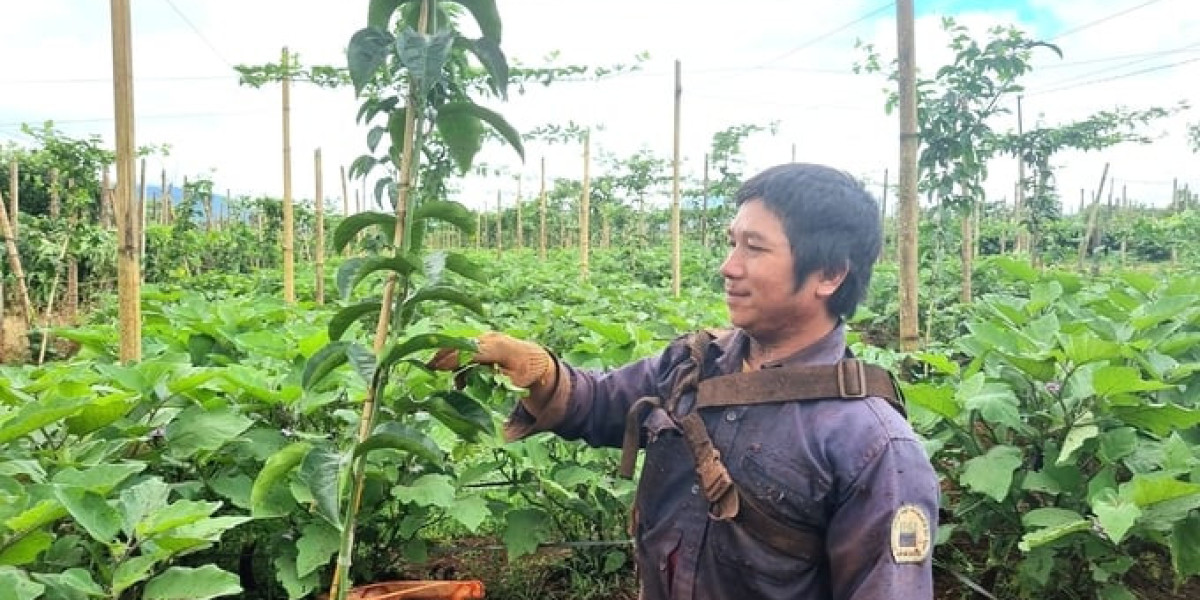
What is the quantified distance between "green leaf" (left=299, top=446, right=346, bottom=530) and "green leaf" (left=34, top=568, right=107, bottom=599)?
0.55m

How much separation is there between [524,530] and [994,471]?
1586 millimetres

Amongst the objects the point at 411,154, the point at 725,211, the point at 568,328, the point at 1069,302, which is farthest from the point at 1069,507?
the point at 725,211

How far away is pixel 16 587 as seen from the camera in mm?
1588

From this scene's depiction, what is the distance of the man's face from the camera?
1.71 meters

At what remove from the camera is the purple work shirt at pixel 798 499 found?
1.52m

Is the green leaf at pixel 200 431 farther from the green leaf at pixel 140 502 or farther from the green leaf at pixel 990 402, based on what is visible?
the green leaf at pixel 990 402

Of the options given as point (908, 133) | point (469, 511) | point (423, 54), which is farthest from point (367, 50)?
point (908, 133)

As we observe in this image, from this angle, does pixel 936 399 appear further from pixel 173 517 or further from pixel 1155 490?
pixel 173 517

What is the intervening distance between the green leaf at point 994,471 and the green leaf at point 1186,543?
1.54ft

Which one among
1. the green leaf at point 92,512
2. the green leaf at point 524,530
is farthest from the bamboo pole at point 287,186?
the green leaf at point 92,512

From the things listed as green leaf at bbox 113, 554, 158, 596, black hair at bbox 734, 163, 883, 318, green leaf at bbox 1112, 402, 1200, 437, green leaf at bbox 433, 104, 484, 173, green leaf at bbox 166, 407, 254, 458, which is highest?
green leaf at bbox 433, 104, 484, 173

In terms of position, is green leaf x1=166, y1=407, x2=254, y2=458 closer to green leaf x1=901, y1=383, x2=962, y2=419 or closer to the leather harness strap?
the leather harness strap

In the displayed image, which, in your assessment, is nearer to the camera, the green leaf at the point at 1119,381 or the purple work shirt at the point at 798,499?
the purple work shirt at the point at 798,499

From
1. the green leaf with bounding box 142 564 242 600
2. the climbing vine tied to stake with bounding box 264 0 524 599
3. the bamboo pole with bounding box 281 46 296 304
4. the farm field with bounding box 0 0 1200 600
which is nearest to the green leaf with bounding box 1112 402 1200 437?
the farm field with bounding box 0 0 1200 600
